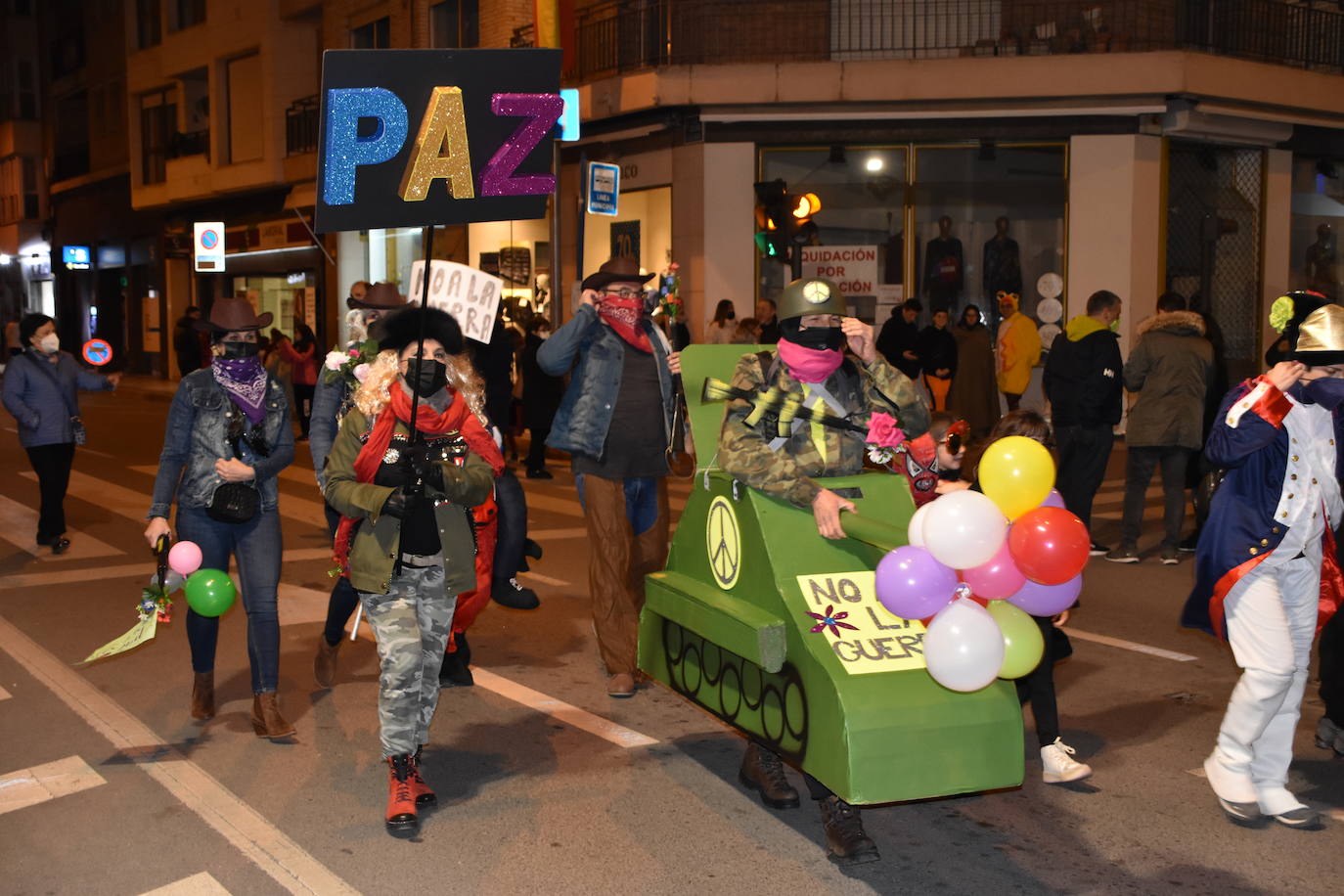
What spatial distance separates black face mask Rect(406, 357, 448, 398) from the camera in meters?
5.10

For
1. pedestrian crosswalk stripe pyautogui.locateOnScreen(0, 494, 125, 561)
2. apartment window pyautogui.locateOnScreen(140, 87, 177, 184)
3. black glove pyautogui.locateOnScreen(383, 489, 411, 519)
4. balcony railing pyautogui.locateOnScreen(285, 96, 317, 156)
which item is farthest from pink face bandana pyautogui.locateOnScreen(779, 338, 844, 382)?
apartment window pyautogui.locateOnScreen(140, 87, 177, 184)

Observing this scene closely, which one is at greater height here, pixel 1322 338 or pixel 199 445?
pixel 1322 338

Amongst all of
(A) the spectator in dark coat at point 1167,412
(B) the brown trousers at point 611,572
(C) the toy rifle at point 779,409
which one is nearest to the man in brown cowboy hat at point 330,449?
(B) the brown trousers at point 611,572

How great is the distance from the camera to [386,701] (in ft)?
16.9

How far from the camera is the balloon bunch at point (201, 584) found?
5836mm

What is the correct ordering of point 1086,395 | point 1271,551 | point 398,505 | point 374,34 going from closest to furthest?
point 398,505, point 1271,551, point 1086,395, point 374,34

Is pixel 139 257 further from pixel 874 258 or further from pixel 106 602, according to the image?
pixel 106 602

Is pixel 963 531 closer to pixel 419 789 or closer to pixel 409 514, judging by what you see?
pixel 409 514

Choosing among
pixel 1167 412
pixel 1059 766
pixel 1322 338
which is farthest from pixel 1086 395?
pixel 1322 338

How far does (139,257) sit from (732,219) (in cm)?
2642

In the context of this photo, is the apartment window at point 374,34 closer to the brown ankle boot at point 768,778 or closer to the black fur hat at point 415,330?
the black fur hat at point 415,330

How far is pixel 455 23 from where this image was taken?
26812 millimetres

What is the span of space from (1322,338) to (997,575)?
5.52ft

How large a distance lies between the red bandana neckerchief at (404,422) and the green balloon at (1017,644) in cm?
206
